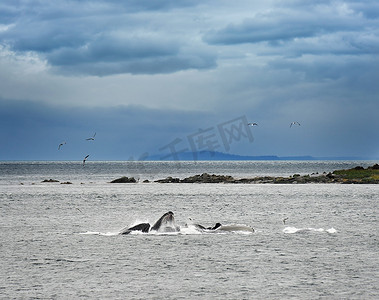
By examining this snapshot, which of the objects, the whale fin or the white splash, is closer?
the whale fin

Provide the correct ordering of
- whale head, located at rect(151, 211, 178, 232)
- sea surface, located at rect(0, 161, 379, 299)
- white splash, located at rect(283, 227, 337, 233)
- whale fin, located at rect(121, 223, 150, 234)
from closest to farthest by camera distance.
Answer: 1. sea surface, located at rect(0, 161, 379, 299)
2. whale head, located at rect(151, 211, 178, 232)
3. whale fin, located at rect(121, 223, 150, 234)
4. white splash, located at rect(283, 227, 337, 233)

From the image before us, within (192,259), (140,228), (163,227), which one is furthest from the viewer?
(140,228)

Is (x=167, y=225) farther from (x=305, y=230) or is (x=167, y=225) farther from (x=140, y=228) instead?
(x=305, y=230)

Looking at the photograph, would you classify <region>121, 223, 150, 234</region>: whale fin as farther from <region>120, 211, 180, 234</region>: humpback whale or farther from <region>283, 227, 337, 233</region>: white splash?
<region>283, 227, 337, 233</region>: white splash

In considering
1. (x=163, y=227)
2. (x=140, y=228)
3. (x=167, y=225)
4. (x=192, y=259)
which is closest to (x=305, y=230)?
(x=167, y=225)

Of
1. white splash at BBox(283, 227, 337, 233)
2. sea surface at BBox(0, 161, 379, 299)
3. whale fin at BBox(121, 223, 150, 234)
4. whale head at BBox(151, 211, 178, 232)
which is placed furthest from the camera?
white splash at BBox(283, 227, 337, 233)

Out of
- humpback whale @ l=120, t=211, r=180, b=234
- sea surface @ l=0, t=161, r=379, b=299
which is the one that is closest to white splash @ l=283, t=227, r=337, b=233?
sea surface @ l=0, t=161, r=379, b=299

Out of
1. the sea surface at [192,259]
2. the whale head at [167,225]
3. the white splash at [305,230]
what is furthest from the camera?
the white splash at [305,230]

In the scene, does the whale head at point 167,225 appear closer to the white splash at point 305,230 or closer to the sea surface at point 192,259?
the sea surface at point 192,259

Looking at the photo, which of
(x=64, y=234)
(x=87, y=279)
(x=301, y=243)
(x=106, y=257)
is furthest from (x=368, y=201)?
Result: (x=87, y=279)

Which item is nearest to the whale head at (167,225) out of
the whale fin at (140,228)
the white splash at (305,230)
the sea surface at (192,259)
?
the whale fin at (140,228)

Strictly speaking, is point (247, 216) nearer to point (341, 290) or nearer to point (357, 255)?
point (357, 255)

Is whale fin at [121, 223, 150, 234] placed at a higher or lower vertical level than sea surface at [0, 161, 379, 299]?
higher

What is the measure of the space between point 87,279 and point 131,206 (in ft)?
122
